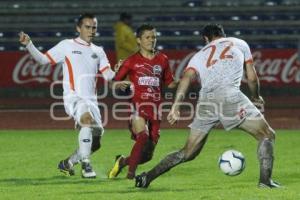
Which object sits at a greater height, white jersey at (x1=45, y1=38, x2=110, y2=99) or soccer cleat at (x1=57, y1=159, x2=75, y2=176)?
white jersey at (x1=45, y1=38, x2=110, y2=99)

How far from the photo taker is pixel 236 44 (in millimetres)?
9609

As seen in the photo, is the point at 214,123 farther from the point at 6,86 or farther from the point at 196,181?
the point at 6,86

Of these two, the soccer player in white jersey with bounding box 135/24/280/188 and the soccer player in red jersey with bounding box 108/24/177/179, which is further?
the soccer player in red jersey with bounding box 108/24/177/179

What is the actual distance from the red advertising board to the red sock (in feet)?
41.4

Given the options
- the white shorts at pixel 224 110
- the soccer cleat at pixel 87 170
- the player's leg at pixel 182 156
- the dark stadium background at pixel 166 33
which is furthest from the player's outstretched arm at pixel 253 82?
the dark stadium background at pixel 166 33

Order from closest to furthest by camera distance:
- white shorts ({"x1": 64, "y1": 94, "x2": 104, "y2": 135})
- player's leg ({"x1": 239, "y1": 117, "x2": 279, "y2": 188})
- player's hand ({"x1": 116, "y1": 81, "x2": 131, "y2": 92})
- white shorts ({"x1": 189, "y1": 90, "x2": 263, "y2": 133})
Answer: player's leg ({"x1": 239, "y1": 117, "x2": 279, "y2": 188})
white shorts ({"x1": 189, "y1": 90, "x2": 263, "y2": 133})
player's hand ({"x1": 116, "y1": 81, "x2": 131, "y2": 92})
white shorts ({"x1": 64, "y1": 94, "x2": 104, "y2": 135})

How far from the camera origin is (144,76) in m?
10.9

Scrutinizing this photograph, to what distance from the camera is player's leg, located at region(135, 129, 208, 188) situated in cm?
956

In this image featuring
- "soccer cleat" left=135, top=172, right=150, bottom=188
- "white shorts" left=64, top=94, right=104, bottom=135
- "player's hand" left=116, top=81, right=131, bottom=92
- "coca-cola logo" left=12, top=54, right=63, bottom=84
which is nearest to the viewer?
"soccer cleat" left=135, top=172, right=150, bottom=188

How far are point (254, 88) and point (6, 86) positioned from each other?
609 inches

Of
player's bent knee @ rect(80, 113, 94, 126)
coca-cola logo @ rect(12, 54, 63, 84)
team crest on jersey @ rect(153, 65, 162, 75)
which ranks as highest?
team crest on jersey @ rect(153, 65, 162, 75)

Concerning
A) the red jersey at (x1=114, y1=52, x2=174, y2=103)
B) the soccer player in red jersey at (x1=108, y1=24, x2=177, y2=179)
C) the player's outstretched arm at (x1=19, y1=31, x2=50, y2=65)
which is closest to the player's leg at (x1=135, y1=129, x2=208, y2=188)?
the soccer player in red jersey at (x1=108, y1=24, x2=177, y2=179)

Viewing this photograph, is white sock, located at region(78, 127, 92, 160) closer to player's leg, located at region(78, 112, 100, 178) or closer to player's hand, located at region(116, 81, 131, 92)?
player's leg, located at region(78, 112, 100, 178)

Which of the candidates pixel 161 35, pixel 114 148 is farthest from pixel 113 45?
pixel 114 148
